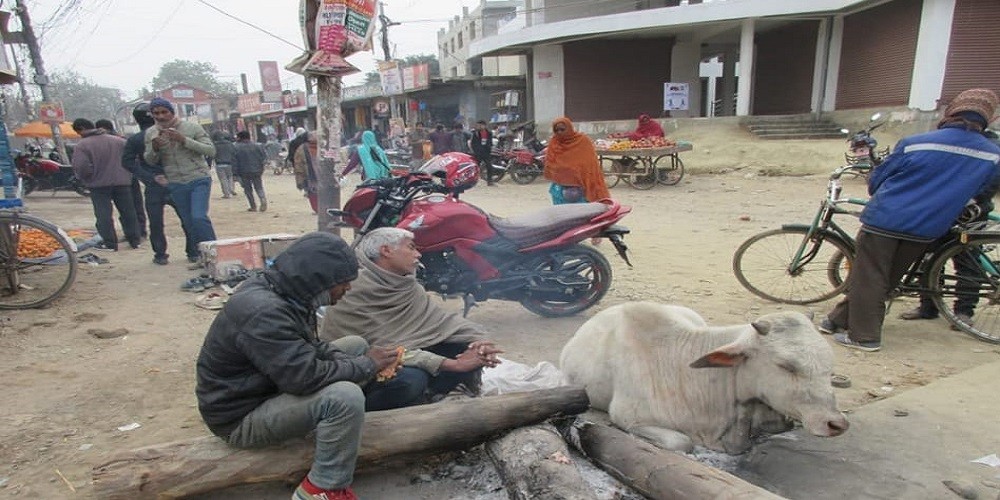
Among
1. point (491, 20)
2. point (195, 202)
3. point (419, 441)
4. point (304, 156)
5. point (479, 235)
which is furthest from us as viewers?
point (491, 20)

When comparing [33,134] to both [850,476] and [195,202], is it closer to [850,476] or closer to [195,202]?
[195,202]

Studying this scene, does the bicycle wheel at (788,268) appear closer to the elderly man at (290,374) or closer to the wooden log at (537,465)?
the wooden log at (537,465)

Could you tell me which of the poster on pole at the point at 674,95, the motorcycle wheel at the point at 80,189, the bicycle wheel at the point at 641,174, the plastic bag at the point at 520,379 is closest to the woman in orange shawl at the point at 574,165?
the plastic bag at the point at 520,379

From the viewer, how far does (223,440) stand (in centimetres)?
256

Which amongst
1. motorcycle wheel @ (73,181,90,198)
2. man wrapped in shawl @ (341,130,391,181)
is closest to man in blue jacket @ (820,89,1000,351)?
man wrapped in shawl @ (341,130,391,181)

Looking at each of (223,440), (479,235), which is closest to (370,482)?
(223,440)

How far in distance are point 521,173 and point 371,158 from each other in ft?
26.5

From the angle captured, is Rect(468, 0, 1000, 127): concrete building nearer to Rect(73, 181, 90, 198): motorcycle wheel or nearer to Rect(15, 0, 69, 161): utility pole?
Rect(73, 181, 90, 198): motorcycle wheel

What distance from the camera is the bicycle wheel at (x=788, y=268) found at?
5020mm

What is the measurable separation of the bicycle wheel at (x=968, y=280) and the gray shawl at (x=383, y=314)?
365 cm

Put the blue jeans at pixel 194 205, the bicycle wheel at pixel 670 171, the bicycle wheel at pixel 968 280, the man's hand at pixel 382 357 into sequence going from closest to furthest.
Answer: the man's hand at pixel 382 357 < the bicycle wheel at pixel 968 280 < the blue jeans at pixel 194 205 < the bicycle wheel at pixel 670 171

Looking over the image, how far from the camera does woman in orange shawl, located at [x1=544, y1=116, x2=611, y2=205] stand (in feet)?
24.2

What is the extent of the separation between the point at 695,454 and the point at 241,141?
11.7 metres

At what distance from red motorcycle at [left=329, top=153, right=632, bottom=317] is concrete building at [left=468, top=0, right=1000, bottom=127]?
1416 centimetres
